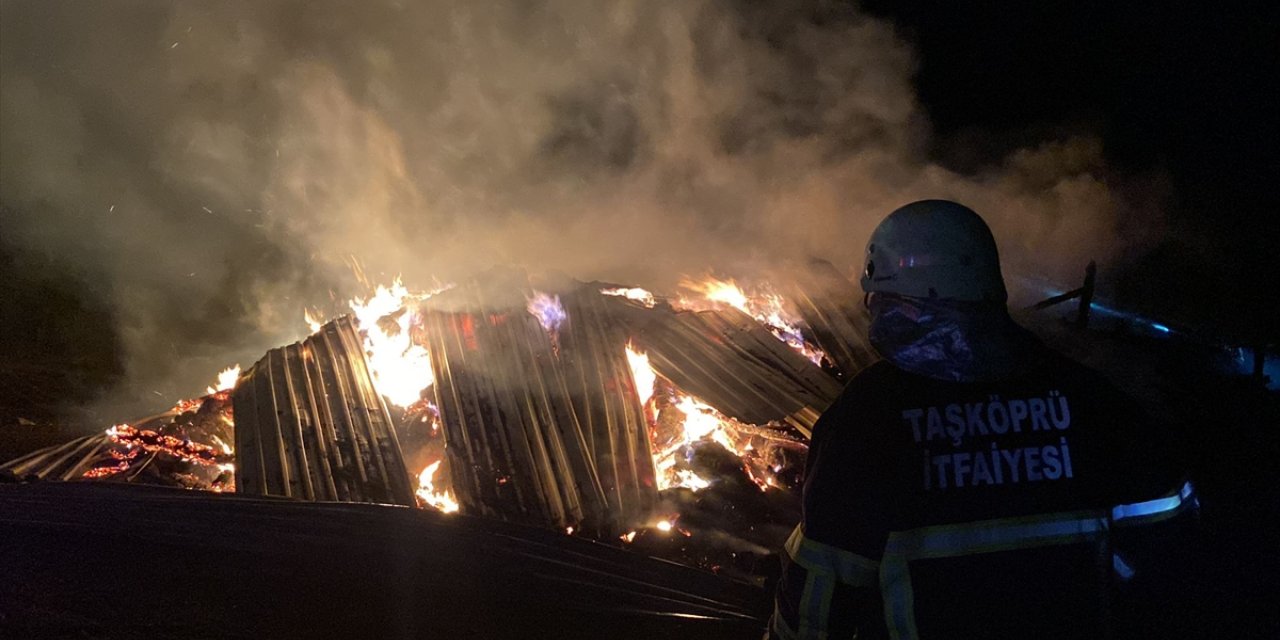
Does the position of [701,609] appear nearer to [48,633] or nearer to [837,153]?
[48,633]

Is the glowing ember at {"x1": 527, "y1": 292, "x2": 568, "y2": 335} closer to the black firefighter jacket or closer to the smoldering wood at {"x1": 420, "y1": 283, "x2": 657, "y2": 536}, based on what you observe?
the smoldering wood at {"x1": 420, "y1": 283, "x2": 657, "y2": 536}

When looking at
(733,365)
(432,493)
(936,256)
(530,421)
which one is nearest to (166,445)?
(432,493)

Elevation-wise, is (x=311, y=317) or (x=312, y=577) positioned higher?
(x=311, y=317)

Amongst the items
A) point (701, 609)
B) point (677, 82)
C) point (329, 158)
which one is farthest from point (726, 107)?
point (701, 609)

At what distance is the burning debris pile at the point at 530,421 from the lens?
13.6 ft

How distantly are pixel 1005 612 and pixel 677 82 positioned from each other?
7453 millimetres

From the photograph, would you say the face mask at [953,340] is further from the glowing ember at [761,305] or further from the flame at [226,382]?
the flame at [226,382]

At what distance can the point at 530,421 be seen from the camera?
4.60m

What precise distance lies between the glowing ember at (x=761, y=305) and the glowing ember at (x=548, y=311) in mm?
1159

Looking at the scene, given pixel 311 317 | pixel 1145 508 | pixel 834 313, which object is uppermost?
pixel 311 317

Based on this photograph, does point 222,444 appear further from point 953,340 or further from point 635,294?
point 953,340

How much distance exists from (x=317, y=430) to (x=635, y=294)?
2902 millimetres

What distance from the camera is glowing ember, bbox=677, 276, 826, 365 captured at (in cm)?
604

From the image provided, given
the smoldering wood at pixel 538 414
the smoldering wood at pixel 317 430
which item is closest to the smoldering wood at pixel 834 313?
the smoldering wood at pixel 538 414
